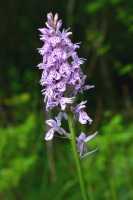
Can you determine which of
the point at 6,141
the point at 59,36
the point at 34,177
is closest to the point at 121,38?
the point at 34,177

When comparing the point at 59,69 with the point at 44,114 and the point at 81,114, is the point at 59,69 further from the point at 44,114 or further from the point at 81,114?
the point at 44,114

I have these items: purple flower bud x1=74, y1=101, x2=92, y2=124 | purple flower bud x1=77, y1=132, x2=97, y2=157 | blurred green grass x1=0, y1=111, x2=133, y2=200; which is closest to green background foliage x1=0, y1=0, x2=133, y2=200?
blurred green grass x1=0, y1=111, x2=133, y2=200

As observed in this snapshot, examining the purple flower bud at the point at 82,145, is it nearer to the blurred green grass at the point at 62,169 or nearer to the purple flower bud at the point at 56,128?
the purple flower bud at the point at 56,128

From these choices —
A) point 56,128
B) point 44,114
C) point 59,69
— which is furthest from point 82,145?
point 44,114

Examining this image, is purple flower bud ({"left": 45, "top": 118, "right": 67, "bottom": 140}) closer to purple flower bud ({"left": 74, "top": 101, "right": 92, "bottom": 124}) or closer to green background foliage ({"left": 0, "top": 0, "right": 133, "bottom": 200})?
purple flower bud ({"left": 74, "top": 101, "right": 92, "bottom": 124})

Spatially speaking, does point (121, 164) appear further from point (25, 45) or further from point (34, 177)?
point (25, 45)
